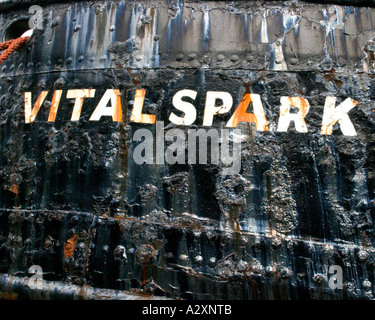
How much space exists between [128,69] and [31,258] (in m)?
1.43

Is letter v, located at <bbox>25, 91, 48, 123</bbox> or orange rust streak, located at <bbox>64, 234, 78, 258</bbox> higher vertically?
letter v, located at <bbox>25, 91, 48, 123</bbox>

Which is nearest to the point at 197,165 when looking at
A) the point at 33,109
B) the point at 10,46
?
the point at 33,109

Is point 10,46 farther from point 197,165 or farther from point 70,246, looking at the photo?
point 197,165

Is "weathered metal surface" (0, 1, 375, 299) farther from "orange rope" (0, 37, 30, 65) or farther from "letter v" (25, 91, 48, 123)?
"orange rope" (0, 37, 30, 65)

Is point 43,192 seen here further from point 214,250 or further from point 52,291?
point 214,250

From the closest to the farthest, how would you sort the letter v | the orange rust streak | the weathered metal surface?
1. the weathered metal surface
2. the orange rust streak
3. the letter v

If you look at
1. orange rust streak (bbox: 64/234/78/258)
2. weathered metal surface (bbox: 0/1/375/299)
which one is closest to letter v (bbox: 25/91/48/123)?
weathered metal surface (bbox: 0/1/375/299)

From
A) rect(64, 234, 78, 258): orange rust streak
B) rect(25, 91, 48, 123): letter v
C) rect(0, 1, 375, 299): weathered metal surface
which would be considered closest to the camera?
rect(0, 1, 375, 299): weathered metal surface

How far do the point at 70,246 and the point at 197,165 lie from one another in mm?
966

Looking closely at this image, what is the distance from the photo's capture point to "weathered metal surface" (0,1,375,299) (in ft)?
6.73

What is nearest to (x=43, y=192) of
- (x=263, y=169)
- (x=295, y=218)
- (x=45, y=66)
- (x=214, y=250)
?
(x=45, y=66)

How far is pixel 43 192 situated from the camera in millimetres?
2305

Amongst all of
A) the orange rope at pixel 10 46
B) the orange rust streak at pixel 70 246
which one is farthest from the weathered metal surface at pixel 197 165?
the orange rope at pixel 10 46

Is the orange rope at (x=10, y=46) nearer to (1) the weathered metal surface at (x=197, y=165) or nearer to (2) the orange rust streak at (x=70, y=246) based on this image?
(1) the weathered metal surface at (x=197, y=165)
